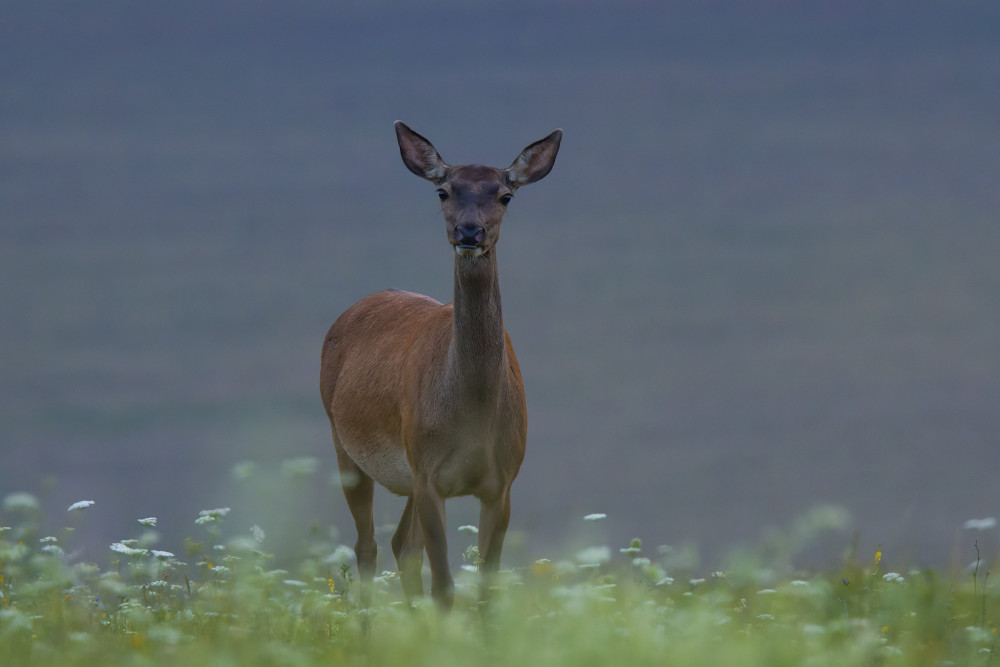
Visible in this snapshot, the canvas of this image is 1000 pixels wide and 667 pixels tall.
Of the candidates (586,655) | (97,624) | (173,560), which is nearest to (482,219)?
(173,560)

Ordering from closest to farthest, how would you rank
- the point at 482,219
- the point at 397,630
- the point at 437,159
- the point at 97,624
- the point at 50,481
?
the point at 397,630 → the point at 50,481 → the point at 97,624 → the point at 482,219 → the point at 437,159

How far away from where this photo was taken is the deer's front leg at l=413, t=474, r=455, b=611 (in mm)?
7645

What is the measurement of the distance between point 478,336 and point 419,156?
1.56 m

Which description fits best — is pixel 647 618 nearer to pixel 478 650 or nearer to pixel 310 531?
pixel 478 650

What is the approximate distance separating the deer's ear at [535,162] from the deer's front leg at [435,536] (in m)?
2.15

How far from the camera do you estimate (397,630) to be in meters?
4.59

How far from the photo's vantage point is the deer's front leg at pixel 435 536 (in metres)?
7.64

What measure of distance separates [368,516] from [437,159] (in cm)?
337

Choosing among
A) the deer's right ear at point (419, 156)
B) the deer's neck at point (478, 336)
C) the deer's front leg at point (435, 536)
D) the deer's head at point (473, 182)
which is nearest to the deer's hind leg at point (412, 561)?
the deer's front leg at point (435, 536)

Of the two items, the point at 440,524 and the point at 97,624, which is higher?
the point at 440,524

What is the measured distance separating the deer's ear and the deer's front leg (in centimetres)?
215

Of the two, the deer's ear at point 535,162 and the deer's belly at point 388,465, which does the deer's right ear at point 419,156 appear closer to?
the deer's ear at point 535,162

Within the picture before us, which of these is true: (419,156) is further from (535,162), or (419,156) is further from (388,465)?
(388,465)

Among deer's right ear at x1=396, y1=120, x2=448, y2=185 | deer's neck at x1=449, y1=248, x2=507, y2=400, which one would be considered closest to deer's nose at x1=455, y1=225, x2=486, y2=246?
deer's neck at x1=449, y1=248, x2=507, y2=400
